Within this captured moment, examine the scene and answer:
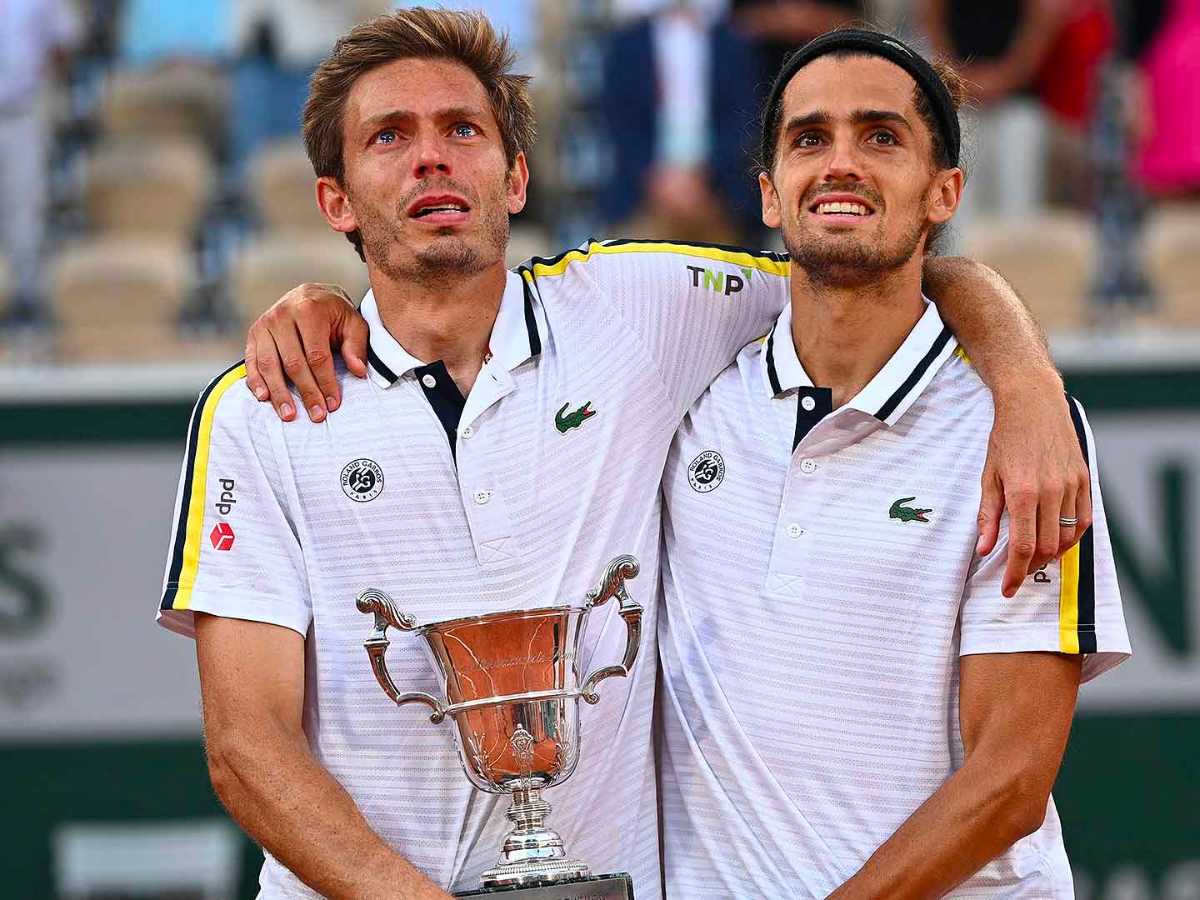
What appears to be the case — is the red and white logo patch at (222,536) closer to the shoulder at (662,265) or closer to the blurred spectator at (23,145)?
the shoulder at (662,265)

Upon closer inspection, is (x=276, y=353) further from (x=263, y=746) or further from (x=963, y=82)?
(x=963, y=82)

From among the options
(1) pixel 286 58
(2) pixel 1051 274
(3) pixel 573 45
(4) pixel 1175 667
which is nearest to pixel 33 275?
(1) pixel 286 58

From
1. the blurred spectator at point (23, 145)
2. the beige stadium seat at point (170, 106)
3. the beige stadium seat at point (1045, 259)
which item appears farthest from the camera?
the beige stadium seat at point (170, 106)

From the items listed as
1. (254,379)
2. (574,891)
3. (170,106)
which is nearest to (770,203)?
(254,379)

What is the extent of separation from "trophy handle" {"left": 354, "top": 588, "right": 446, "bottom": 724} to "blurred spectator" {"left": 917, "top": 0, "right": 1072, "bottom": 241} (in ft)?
15.5

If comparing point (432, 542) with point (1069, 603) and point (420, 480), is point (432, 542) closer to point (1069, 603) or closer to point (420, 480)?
point (420, 480)

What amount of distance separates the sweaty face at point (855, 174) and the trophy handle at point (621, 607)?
2.04 feet

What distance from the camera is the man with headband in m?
3.11

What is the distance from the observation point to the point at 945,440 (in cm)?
327

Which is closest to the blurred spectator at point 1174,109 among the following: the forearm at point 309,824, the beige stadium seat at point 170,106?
the beige stadium seat at point 170,106

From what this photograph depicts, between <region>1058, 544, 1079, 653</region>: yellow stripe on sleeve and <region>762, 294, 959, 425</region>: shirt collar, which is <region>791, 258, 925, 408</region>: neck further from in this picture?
<region>1058, 544, 1079, 653</region>: yellow stripe on sleeve

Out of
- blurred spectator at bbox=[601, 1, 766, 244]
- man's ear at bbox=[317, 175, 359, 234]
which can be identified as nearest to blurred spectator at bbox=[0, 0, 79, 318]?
blurred spectator at bbox=[601, 1, 766, 244]

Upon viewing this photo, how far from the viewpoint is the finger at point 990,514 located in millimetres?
3090

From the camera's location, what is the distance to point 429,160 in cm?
333
